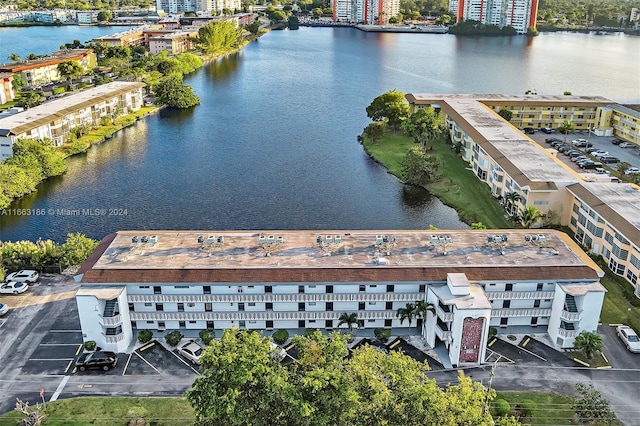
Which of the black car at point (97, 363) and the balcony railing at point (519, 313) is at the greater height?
the balcony railing at point (519, 313)

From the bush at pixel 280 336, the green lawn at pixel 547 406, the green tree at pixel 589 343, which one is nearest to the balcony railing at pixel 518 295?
the green tree at pixel 589 343

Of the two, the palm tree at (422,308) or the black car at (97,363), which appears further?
the palm tree at (422,308)

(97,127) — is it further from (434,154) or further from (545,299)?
(545,299)

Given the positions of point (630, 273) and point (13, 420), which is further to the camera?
point (630, 273)

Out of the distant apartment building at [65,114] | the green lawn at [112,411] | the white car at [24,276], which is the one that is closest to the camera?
the green lawn at [112,411]

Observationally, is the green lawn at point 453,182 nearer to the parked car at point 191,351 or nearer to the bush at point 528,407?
the bush at point 528,407

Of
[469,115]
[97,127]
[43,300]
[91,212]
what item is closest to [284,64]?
[97,127]
